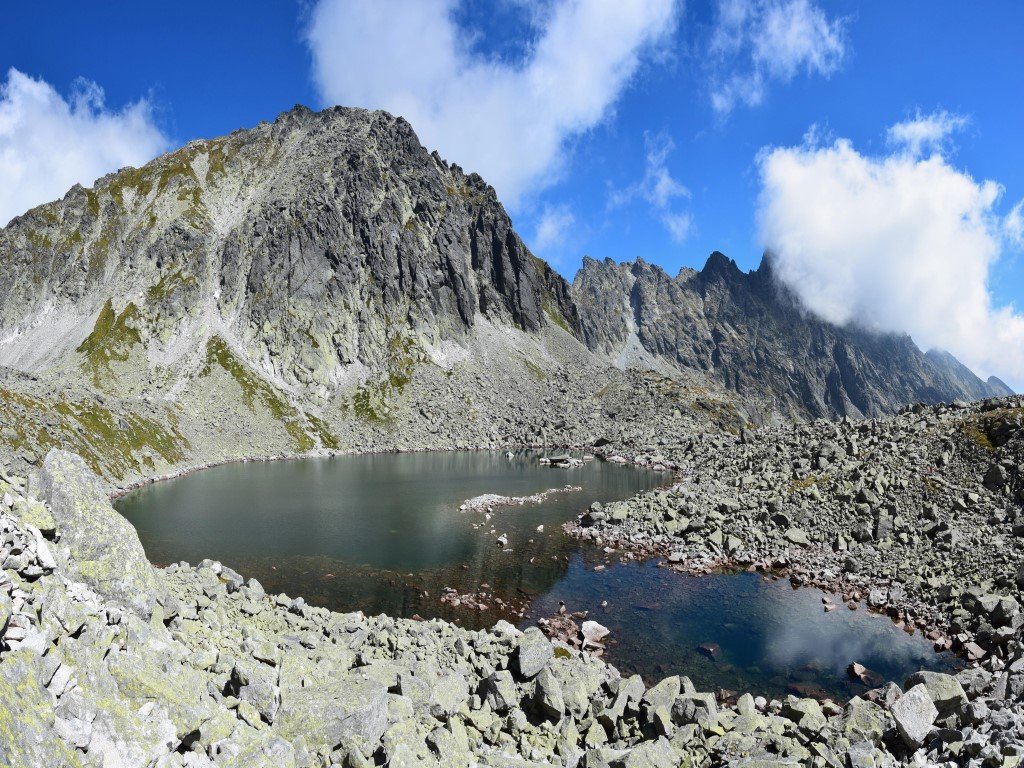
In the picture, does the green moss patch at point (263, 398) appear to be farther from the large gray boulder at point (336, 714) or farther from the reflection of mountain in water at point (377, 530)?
the large gray boulder at point (336, 714)

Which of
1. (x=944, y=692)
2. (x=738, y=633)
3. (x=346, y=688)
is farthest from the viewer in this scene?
(x=738, y=633)

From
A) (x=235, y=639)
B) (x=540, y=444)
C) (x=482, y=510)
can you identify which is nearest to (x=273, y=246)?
(x=540, y=444)

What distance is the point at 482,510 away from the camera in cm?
6931

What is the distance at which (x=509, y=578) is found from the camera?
148ft

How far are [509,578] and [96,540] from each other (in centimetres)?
3376

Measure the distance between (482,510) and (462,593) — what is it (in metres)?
27.8

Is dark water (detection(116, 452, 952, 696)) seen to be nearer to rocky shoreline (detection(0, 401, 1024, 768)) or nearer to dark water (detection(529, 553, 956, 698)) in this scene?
dark water (detection(529, 553, 956, 698))

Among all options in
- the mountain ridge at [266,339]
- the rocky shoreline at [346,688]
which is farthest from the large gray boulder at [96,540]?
the mountain ridge at [266,339]

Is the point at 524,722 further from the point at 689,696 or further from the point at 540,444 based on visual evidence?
the point at 540,444

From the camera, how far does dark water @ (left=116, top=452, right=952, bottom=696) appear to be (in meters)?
32.0

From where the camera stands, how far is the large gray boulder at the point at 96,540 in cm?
1487

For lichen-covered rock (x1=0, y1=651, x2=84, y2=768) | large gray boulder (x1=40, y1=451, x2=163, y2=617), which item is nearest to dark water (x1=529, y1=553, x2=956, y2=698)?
large gray boulder (x1=40, y1=451, x2=163, y2=617)

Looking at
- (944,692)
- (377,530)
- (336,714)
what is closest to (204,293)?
(377,530)

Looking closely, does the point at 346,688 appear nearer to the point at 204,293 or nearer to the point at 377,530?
the point at 377,530
